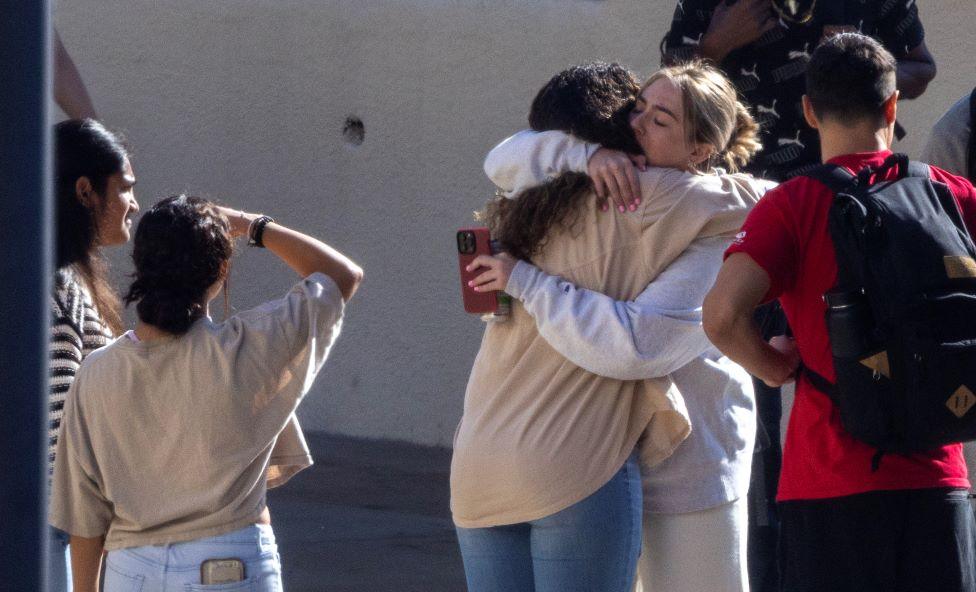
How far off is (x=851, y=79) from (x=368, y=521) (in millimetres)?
4331

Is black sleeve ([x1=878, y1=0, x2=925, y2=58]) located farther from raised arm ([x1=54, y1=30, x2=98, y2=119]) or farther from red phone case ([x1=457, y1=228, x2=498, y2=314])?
raised arm ([x1=54, y1=30, x2=98, y2=119])

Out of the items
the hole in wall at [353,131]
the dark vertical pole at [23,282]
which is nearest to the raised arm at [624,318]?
the dark vertical pole at [23,282]

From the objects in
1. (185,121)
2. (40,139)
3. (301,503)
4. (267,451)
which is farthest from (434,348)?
(40,139)

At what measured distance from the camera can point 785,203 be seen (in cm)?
304

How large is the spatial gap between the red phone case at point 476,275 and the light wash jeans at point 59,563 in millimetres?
1074

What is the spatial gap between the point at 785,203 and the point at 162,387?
1406 mm

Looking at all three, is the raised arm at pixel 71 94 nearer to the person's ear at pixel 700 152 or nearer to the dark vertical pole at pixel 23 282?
the person's ear at pixel 700 152

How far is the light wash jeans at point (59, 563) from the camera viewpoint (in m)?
3.28

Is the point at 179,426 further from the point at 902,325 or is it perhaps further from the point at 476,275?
the point at 902,325

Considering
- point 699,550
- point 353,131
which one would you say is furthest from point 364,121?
point 699,550

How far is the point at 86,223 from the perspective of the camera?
3525 millimetres

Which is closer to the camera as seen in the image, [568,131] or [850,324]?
[850,324]

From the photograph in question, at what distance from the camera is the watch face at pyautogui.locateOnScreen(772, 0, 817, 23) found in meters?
4.86

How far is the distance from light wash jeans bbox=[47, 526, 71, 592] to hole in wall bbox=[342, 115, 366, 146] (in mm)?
5327
